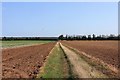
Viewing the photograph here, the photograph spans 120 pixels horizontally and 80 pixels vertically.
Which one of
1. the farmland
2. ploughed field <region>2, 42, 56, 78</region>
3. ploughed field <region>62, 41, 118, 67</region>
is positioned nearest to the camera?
ploughed field <region>2, 42, 56, 78</region>

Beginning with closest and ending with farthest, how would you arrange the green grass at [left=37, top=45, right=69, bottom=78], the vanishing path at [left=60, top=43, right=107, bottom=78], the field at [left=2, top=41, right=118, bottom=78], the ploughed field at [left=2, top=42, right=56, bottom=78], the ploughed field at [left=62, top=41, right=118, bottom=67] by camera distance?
the green grass at [left=37, top=45, right=69, bottom=78], the vanishing path at [left=60, top=43, right=107, bottom=78], the field at [left=2, top=41, right=118, bottom=78], the ploughed field at [left=2, top=42, right=56, bottom=78], the ploughed field at [left=62, top=41, right=118, bottom=67]

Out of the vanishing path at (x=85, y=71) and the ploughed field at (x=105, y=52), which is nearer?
the vanishing path at (x=85, y=71)

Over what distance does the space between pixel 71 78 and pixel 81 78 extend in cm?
53

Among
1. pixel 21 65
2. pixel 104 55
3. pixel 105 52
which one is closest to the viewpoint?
pixel 21 65

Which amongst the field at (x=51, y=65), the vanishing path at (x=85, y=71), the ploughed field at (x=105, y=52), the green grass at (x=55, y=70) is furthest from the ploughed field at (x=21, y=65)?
the ploughed field at (x=105, y=52)

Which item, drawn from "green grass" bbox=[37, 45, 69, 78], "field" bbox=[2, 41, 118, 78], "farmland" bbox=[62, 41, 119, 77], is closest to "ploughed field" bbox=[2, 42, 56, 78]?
"field" bbox=[2, 41, 118, 78]

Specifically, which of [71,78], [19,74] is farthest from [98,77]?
[19,74]

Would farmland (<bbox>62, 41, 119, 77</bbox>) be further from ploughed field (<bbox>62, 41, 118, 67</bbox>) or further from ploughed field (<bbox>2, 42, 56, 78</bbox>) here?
ploughed field (<bbox>2, 42, 56, 78</bbox>)

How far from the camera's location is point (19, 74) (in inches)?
703

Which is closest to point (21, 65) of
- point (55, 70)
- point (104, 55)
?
point (55, 70)

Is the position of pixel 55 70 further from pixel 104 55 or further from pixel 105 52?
pixel 105 52

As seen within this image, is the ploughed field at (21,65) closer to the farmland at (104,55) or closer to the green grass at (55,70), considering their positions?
the green grass at (55,70)

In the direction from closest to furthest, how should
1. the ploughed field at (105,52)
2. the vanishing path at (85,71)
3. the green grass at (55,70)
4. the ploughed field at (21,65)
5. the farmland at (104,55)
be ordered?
1. the green grass at (55,70)
2. the vanishing path at (85,71)
3. the ploughed field at (21,65)
4. the farmland at (104,55)
5. the ploughed field at (105,52)

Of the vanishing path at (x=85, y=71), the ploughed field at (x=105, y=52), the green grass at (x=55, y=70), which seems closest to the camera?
the green grass at (x=55, y=70)
